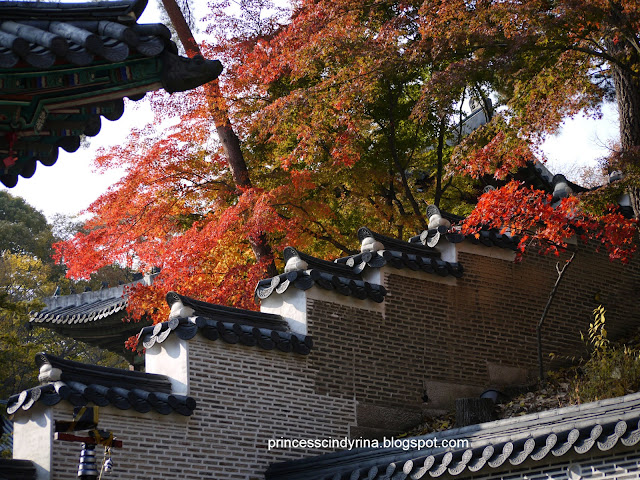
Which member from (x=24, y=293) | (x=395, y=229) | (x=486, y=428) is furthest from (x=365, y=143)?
(x=24, y=293)

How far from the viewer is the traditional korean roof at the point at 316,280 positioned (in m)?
11.8

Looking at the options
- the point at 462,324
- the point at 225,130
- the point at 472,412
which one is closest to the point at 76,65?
the point at 472,412

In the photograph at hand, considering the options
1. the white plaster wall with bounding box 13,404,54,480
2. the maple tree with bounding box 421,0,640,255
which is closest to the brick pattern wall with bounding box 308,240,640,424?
the maple tree with bounding box 421,0,640,255

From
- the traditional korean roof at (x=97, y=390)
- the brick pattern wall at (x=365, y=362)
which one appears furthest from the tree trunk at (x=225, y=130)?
the traditional korean roof at (x=97, y=390)

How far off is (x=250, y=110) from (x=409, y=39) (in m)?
3.62

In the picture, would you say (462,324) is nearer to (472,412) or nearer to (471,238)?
(471,238)

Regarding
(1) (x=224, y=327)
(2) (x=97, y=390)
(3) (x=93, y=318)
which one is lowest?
(2) (x=97, y=390)

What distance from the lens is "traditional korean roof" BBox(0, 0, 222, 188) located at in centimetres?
552

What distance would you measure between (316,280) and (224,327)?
1.60 metres

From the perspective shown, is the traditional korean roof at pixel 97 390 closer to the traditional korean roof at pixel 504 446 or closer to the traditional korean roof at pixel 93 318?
the traditional korean roof at pixel 504 446

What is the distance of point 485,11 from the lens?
12617 mm

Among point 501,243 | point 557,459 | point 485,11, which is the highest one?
point 485,11

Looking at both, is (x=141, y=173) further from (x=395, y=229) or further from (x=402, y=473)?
(x=402, y=473)

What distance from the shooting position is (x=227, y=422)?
35.5ft
